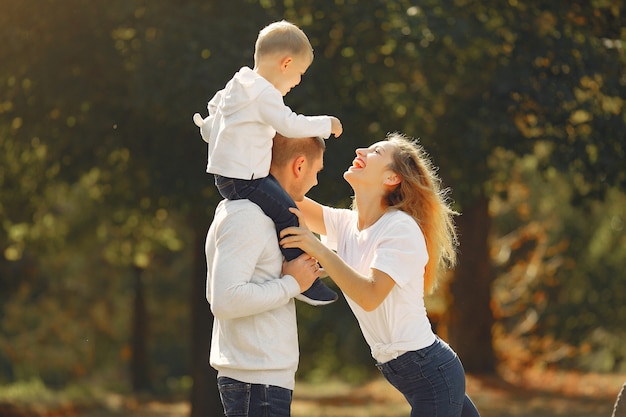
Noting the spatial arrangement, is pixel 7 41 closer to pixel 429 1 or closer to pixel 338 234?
pixel 429 1

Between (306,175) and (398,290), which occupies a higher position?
(306,175)

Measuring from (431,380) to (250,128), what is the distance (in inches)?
49.0

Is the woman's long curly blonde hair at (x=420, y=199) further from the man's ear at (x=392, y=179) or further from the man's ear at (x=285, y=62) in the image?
the man's ear at (x=285, y=62)

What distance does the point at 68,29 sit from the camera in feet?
35.4

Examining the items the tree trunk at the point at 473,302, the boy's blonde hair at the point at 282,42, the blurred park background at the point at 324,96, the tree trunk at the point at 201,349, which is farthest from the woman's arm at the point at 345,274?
the tree trunk at the point at 473,302

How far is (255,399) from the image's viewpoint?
364cm

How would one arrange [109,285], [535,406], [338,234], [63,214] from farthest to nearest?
[109,285], [63,214], [535,406], [338,234]

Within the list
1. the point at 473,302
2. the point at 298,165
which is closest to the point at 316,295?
the point at 298,165

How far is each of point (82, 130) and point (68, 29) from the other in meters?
1.16

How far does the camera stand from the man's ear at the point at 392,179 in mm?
4180

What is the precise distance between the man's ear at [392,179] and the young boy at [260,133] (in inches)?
14.5

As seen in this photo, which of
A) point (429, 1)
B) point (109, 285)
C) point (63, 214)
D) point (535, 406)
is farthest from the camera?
point (109, 285)

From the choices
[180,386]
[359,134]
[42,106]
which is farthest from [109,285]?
[359,134]

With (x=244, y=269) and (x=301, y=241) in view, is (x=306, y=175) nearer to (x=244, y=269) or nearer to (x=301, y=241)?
(x=301, y=241)
